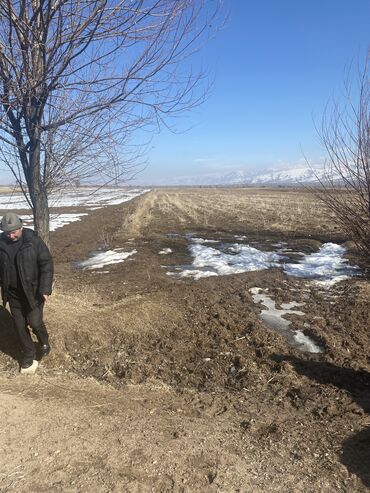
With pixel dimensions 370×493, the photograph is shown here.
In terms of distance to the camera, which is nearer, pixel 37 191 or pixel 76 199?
pixel 37 191

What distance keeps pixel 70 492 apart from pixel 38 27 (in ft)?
15.6

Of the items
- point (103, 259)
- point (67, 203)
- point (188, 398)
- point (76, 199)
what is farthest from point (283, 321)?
point (76, 199)

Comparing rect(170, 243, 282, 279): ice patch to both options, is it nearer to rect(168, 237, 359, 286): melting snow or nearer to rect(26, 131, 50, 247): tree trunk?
rect(168, 237, 359, 286): melting snow

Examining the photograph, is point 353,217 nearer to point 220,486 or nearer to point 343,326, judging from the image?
point 343,326

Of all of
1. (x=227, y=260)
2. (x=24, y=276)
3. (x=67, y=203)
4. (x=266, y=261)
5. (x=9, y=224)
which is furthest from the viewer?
(x=67, y=203)

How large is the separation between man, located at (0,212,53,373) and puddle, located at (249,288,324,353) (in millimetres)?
3406

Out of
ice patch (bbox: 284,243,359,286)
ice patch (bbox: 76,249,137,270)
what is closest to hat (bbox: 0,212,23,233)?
ice patch (bbox: 284,243,359,286)

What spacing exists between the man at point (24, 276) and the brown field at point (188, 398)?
0.55m

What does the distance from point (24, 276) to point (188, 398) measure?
2244mm

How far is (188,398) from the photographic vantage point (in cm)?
445

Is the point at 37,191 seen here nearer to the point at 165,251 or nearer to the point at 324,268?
the point at 324,268

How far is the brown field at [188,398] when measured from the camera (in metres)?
3.17

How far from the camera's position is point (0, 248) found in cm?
472

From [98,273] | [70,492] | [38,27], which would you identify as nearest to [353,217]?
[70,492]
